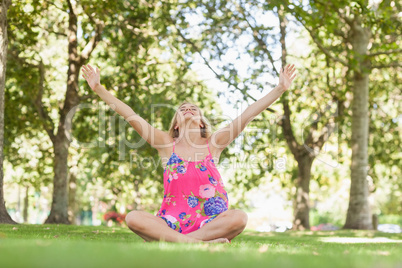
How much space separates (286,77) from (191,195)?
213 cm

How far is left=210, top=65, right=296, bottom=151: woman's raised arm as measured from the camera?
23.3ft

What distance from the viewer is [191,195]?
21.9ft

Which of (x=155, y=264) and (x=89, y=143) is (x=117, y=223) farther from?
(x=155, y=264)

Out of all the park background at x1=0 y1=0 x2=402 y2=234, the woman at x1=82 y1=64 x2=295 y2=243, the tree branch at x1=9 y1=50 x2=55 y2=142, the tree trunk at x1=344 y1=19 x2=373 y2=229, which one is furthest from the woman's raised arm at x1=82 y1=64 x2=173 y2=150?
the tree trunk at x1=344 y1=19 x2=373 y2=229

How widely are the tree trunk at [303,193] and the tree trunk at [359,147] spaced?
2.77m

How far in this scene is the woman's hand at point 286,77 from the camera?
289 inches

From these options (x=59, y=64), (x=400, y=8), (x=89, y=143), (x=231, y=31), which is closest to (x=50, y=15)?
(x=59, y=64)

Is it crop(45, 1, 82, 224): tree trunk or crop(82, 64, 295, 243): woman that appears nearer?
crop(82, 64, 295, 243): woman

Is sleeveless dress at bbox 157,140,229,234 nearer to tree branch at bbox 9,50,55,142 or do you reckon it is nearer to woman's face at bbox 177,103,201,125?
woman's face at bbox 177,103,201,125

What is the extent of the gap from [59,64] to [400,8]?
13.0 meters

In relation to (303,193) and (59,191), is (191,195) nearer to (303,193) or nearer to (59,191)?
(59,191)

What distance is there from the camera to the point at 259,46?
16.9 meters

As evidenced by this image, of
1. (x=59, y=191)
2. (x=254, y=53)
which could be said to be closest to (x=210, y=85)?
(x=254, y=53)

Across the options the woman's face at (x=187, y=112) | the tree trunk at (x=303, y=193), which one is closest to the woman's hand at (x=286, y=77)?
the woman's face at (x=187, y=112)
